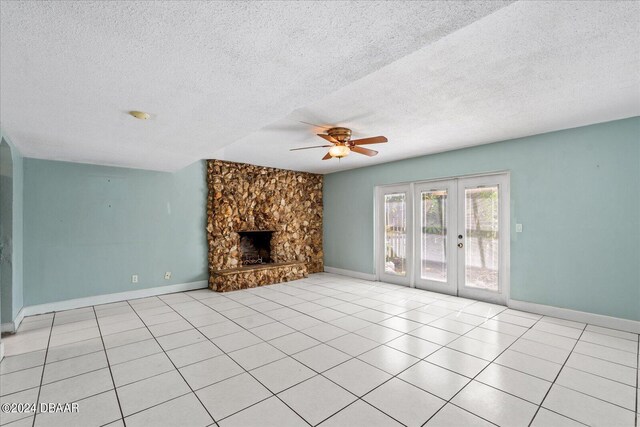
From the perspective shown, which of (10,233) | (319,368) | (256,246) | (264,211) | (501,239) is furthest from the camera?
(256,246)

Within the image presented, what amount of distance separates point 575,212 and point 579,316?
132cm

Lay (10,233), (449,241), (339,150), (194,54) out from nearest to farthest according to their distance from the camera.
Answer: (194,54), (10,233), (339,150), (449,241)

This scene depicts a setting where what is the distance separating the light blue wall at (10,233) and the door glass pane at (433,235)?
5.91 m

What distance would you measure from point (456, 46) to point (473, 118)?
1634mm

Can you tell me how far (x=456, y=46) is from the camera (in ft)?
6.41

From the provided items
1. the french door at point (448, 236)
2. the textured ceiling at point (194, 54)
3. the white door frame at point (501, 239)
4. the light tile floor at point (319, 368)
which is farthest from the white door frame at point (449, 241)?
the textured ceiling at point (194, 54)

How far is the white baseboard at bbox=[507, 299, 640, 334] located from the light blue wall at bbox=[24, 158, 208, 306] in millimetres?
5316

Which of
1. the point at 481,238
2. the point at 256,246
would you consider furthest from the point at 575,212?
the point at 256,246

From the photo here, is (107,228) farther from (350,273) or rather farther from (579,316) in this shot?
(579,316)

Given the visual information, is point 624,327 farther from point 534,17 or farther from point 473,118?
point 534,17

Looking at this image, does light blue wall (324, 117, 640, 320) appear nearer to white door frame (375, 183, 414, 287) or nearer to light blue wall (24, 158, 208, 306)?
white door frame (375, 183, 414, 287)

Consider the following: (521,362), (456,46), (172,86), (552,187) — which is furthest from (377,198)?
(172,86)

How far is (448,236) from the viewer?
5.07m

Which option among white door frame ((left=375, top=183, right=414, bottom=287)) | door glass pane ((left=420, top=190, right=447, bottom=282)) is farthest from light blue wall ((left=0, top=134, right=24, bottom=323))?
door glass pane ((left=420, top=190, right=447, bottom=282))
